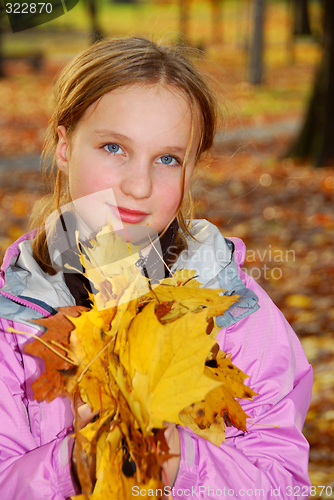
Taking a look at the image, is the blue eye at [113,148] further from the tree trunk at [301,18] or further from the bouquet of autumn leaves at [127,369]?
the tree trunk at [301,18]

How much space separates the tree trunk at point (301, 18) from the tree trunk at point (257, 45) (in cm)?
1372

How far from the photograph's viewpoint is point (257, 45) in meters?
16.4

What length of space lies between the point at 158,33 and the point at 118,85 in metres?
0.50

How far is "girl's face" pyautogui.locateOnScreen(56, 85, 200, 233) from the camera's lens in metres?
1.30

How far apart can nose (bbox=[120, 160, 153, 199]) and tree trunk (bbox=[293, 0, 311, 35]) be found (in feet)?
102

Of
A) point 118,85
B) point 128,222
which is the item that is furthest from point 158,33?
point 128,222

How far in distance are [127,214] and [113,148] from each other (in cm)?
18

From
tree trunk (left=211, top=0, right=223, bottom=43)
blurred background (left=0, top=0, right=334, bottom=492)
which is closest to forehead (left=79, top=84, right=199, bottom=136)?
blurred background (left=0, top=0, right=334, bottom=492)

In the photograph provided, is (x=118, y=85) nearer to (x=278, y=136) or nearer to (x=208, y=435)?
(x=208, y=435)

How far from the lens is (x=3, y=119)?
12.5m

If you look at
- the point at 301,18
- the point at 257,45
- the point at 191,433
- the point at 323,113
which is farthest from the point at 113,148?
the point at 301,18
